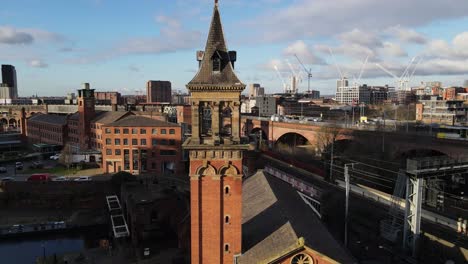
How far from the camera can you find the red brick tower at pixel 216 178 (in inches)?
1032

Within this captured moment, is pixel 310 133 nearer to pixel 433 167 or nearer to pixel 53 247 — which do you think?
pixel 433 167

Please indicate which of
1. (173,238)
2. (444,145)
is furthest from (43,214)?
(444,145)

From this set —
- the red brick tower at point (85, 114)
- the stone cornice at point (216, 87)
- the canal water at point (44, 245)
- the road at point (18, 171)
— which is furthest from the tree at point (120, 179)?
the stone cornice at point (216, 87)

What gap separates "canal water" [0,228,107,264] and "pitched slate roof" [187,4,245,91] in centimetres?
4258

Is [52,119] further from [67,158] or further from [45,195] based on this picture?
[45,195]

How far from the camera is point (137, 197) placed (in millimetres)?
58031

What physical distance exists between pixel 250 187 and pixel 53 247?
37.2 meters

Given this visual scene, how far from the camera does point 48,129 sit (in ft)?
401

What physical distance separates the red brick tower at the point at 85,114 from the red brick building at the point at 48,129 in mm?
16696

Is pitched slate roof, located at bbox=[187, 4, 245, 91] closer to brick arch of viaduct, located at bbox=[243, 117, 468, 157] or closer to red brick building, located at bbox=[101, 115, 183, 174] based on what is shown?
brick arch of viaduct, located at bbox=[243, 117, 468, 157]

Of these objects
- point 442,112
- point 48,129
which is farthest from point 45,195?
point 442,112

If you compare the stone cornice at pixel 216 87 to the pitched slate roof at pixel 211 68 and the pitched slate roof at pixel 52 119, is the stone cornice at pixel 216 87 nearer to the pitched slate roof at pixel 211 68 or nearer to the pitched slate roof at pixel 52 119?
the pitched slate roof at pixel 211 68

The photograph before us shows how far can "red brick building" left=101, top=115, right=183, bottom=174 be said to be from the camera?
85562 mm

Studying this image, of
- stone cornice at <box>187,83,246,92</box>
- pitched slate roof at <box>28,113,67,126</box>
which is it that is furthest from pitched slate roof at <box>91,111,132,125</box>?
stone cornice at <box>187,83,246,92</box>
